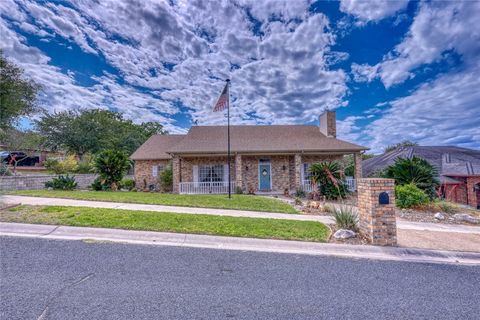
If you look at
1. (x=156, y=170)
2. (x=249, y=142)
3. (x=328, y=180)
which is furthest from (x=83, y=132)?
(x=328, y=180)

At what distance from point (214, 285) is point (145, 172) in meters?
16.3

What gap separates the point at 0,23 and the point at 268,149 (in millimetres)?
13567

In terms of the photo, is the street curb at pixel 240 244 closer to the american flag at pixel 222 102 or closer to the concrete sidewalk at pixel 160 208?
the concrete sidewalk at pixel 160 208

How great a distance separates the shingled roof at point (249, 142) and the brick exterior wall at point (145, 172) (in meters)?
0.49

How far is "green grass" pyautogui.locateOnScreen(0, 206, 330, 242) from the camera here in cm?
551

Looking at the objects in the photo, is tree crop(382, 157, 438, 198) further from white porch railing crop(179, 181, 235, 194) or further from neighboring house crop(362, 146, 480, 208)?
white porch railing crop(179, 181, 235, 194)

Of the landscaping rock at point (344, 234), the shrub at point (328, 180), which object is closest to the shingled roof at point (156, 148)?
the shrub at point (328, 180)

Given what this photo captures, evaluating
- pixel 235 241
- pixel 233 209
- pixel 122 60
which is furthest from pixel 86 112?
pixel 235 241

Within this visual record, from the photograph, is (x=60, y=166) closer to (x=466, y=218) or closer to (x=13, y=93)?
(x=13, y=93)

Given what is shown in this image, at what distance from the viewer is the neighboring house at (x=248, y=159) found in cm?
1486

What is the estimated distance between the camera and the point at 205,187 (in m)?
15.2

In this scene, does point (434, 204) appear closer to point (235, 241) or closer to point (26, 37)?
point (235, 241)

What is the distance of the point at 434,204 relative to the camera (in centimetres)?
927

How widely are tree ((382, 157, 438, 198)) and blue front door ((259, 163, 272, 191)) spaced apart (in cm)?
736
